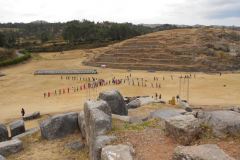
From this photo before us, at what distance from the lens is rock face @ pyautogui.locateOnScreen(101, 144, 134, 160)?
12688 millimetres

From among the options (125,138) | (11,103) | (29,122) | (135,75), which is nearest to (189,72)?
(135,75)

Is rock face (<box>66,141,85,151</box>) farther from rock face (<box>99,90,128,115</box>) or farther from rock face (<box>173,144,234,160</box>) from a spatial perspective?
rock face (<box>173,144,234,160</box>)

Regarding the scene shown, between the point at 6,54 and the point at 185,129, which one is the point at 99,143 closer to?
the point at 185,129

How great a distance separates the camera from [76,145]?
2027 centimetres

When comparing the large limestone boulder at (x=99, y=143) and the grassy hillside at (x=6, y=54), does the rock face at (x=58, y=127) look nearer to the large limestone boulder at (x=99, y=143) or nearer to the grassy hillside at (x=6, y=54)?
the large limestone boulder at (x=99, y=143)

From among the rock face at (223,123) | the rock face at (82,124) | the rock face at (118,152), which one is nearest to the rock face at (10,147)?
the rock face at (82,124)

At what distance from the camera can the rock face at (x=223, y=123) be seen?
46.9 feet

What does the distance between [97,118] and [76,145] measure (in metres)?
4.45

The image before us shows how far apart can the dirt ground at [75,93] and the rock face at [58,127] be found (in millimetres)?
16199

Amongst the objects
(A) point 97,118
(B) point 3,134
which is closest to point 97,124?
(A) point 97,118

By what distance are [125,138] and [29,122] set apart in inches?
761

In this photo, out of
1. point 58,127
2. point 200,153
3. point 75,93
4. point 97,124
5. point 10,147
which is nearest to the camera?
point 200,153

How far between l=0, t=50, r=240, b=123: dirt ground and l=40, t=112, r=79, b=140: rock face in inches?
638

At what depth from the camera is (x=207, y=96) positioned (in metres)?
50.8
